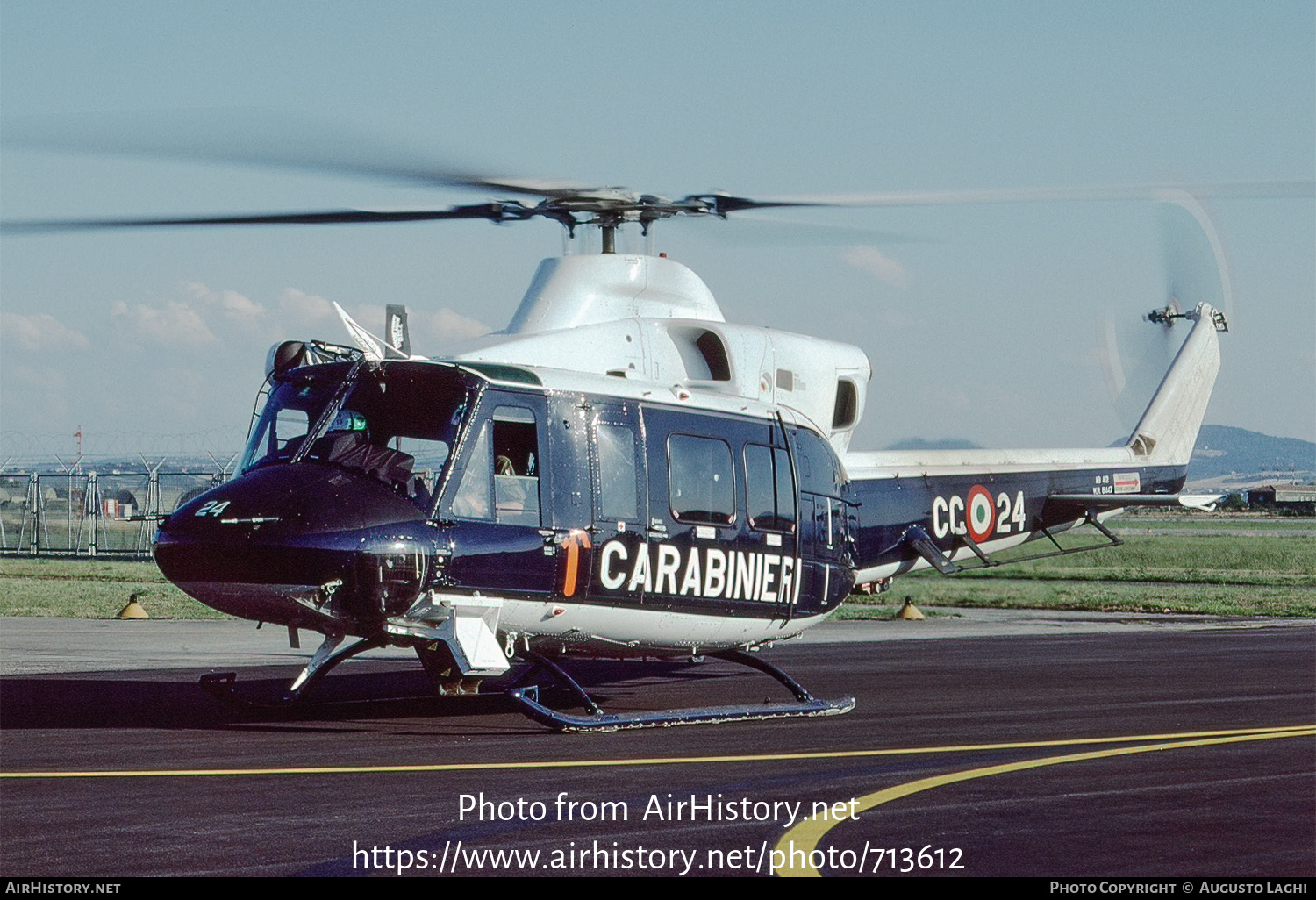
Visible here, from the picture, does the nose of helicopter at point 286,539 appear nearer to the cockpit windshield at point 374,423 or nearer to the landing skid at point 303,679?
the cockpit windshield at point 374,423

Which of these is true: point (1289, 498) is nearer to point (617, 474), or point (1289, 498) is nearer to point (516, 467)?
point (617, 474)

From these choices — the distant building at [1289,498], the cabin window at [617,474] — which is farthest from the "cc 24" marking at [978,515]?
the distant building at [1289,498]

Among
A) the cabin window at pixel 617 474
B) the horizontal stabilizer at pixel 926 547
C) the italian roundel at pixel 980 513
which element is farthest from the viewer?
the italian roundel at pixel 980 513

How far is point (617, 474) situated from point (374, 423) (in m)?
2.13

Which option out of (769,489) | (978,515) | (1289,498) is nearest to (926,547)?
(978,515)

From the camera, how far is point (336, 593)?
38.4 feet

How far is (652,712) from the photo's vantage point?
44.2 ft

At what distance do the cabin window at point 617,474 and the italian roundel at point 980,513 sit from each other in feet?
20.3

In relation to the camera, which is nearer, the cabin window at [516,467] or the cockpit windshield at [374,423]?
the cockpit windshield at [374,423]

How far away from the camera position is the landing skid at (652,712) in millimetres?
12539

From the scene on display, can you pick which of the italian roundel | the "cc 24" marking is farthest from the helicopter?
the italian roundel
